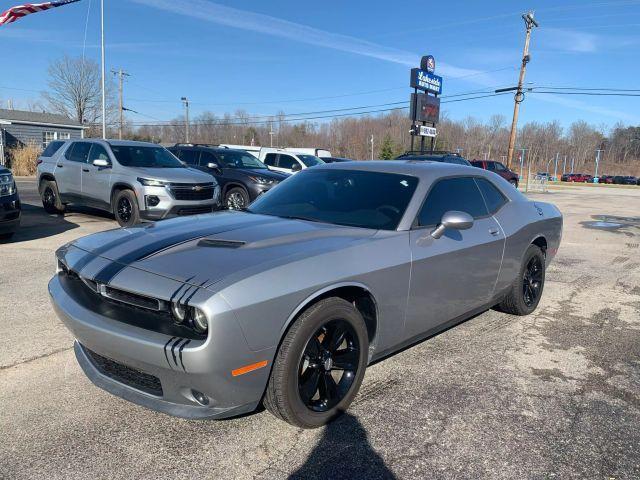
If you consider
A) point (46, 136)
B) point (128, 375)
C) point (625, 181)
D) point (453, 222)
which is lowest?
point (128, 375)

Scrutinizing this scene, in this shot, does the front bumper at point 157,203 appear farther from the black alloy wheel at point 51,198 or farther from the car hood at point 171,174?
the black alloy wheel at point 51,198

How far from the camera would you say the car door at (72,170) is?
1021 cm

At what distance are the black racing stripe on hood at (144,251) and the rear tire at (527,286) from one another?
2.99 m

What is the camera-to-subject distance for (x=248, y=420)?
2.92 m

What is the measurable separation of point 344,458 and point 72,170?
9616 millimetres

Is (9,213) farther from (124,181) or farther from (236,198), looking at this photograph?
(236,198)

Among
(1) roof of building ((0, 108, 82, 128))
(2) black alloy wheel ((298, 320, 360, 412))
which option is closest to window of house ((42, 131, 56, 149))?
(1) roof of building ((0, 108, 82, 128))

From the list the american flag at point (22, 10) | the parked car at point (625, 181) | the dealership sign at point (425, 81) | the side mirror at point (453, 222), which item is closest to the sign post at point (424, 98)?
the dealership sign at point (425, 81)

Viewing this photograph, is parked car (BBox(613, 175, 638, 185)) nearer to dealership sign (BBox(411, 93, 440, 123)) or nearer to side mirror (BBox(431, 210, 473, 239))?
dealership sign (BBox(411, 93, 440, 123))

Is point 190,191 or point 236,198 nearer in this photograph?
point 190,191

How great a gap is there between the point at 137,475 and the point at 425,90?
30616 mm

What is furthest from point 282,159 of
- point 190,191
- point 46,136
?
point 46,136

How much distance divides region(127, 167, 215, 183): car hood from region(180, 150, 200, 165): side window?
363cm

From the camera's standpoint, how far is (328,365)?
9.48 ft
